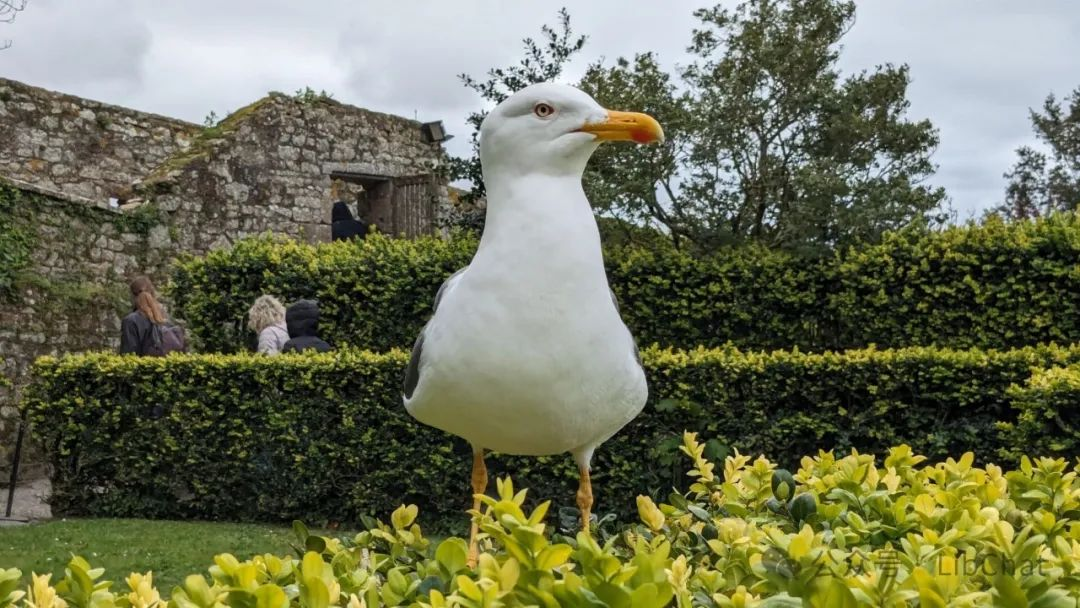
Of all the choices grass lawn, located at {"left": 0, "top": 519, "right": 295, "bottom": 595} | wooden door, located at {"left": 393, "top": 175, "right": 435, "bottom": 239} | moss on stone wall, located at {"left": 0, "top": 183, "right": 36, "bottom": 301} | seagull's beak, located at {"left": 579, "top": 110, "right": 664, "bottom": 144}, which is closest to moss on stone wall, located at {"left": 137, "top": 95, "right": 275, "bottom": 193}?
moss on stone wall, located at {"left": 0, "top": 183, "right": 36, "bottom": 301}

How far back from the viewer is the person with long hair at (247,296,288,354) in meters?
8.95

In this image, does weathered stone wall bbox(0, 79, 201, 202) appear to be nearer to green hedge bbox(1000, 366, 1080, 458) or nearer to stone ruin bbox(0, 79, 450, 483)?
stone ruin bbox(0, 79, 450, 483)

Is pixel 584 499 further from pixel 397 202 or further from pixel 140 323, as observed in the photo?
pixel 397 202

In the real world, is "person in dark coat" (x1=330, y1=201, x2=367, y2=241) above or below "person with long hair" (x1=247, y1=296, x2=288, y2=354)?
above

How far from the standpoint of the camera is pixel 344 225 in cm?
1467

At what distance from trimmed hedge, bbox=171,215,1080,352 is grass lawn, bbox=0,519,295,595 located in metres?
2.65

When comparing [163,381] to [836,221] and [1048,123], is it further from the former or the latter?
[1048,123]

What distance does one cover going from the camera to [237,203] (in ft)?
45.2

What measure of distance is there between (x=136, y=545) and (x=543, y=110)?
209 inches

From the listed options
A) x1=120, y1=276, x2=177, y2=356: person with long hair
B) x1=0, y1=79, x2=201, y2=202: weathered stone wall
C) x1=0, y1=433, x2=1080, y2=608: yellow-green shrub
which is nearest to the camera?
x1=0, y1=433, x2=1080, y2=608: yellow-green shrub

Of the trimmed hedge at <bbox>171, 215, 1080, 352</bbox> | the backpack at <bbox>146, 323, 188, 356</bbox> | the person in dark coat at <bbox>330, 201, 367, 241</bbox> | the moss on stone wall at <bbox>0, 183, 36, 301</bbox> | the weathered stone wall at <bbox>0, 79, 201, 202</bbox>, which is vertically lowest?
the backpack at <bbox>146, 323, 188, 356</bbox>

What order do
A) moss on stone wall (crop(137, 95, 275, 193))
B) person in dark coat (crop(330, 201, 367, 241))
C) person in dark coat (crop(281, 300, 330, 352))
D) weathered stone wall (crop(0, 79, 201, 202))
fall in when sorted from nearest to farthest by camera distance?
person in dark coat (crop(281, 300, 330, 352)), weathered stone wall (crop(0, 79, 201, 202)), moss on stone wall (crop(137, 95, 275, 193)), person in dark coat (crop(330, 201, 367, 241))

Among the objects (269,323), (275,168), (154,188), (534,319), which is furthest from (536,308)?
(275,168)

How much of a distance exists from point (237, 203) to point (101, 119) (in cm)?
201
